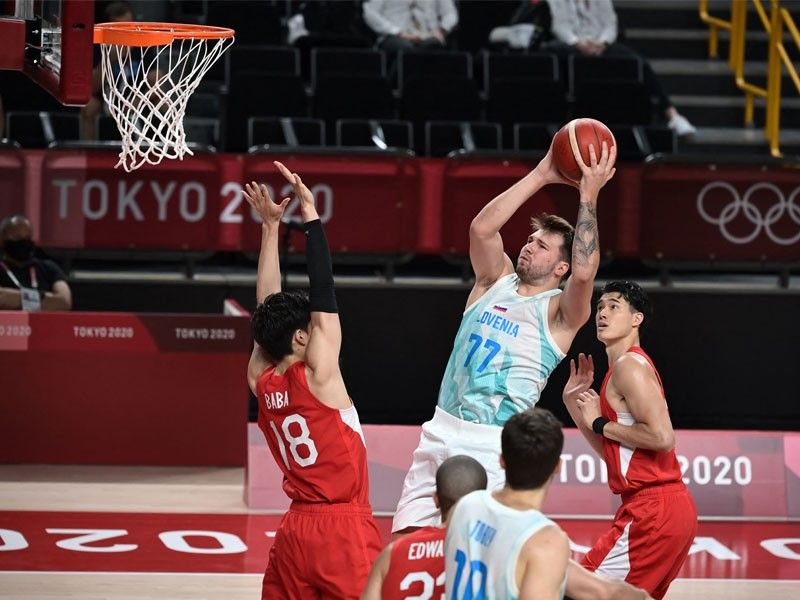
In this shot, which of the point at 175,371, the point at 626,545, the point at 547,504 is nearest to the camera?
the point at 626,545

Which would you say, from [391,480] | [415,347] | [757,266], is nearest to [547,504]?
[391,480]

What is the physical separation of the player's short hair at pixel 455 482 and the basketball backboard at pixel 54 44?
2.35 metres

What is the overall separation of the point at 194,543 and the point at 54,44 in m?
3.25

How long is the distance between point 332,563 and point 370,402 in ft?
19.5

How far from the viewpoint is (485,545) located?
3680mm

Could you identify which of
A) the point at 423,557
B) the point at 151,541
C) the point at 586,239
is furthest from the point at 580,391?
the point at 151,541

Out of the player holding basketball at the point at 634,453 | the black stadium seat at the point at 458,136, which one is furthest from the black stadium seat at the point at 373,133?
the player holding basketball at the point at 634,453

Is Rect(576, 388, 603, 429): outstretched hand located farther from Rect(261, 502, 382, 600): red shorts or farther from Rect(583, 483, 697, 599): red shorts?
Rect(261, 502, 382, 600): red shorts

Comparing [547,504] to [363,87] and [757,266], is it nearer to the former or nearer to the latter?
[757,266]

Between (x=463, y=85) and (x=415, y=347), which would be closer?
(x=415, y=347)

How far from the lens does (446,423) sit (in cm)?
584

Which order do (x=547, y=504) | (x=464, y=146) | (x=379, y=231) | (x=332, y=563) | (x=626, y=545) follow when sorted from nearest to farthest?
(x=332, y=563) < (x=626, y=545) < (x=547, y=504) < (x=379, y=231) < (x=464, y=146)

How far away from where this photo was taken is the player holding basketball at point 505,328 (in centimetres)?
566

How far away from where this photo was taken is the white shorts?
18.6 feet
